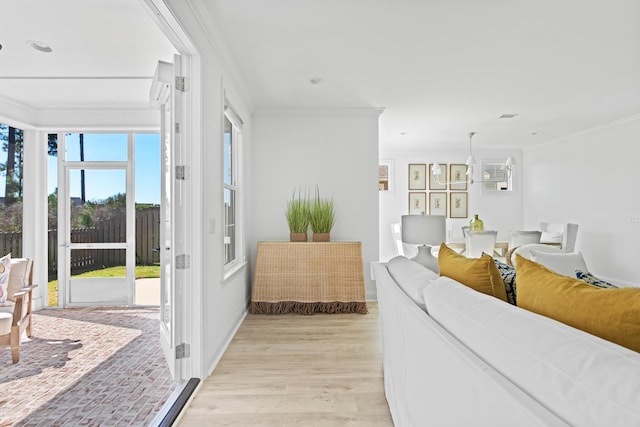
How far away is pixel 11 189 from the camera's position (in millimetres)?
3936

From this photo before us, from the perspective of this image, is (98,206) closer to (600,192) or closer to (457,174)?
(457,174)

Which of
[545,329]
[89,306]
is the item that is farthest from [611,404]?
[89,306]

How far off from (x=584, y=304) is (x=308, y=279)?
3.25 m

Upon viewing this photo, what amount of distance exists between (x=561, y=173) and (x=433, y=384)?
21.6ft

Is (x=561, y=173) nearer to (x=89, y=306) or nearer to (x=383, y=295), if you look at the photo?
(x=383, y=295)

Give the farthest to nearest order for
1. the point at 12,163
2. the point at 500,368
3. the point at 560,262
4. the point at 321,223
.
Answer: the point at 321,223
the point at 12,163
the point at 560,262
the point at 500,368

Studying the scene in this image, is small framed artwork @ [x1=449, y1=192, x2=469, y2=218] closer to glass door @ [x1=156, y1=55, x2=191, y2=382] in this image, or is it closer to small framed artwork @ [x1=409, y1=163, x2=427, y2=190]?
small framed artwork @ [x1=409, y1=163, x2=427, y2=190]

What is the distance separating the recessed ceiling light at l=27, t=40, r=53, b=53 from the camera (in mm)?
2678

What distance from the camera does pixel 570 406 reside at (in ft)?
2.17

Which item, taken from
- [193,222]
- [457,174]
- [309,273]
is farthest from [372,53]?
[457,174]

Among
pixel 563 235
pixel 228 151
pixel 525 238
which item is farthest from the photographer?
pixel 563 235

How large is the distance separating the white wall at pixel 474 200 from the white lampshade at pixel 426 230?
4.31m

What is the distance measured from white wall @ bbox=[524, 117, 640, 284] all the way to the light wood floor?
433cm

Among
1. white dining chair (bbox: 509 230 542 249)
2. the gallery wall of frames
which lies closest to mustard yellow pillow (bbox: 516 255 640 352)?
white dining chair (bbox: 509 230 542 249)
